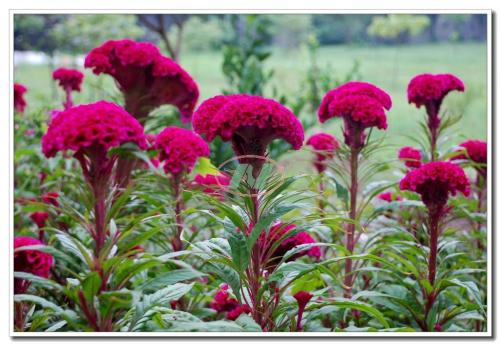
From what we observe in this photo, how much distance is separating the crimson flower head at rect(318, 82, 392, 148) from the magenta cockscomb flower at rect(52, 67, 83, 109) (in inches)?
31.8

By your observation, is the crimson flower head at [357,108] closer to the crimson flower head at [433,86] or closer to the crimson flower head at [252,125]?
the crimson flower head at [433,86]

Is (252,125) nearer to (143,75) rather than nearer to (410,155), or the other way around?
(143,75)

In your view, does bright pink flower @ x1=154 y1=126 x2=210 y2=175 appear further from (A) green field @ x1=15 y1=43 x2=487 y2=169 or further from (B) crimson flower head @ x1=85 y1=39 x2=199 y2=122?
(A) green field @ x1=15 y1=43 x2=487 y2=169

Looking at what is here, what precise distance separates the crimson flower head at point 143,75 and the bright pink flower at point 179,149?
22cm

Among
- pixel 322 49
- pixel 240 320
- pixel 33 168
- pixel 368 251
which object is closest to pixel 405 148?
pixel 368 251

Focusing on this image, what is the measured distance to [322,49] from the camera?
5.09m

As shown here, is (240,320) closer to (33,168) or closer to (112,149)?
(112,149)

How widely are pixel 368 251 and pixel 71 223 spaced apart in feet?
2.70

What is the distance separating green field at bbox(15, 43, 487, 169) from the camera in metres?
3.49

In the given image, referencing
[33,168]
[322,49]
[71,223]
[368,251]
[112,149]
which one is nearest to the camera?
[112,149]

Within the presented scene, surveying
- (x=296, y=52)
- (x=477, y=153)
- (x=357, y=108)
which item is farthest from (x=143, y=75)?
(x=296, y=52)

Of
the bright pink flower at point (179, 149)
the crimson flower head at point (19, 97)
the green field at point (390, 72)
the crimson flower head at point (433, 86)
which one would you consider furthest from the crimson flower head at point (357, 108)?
→ the crimson flower head at point (19, 97)

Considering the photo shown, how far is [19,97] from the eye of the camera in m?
2.30
